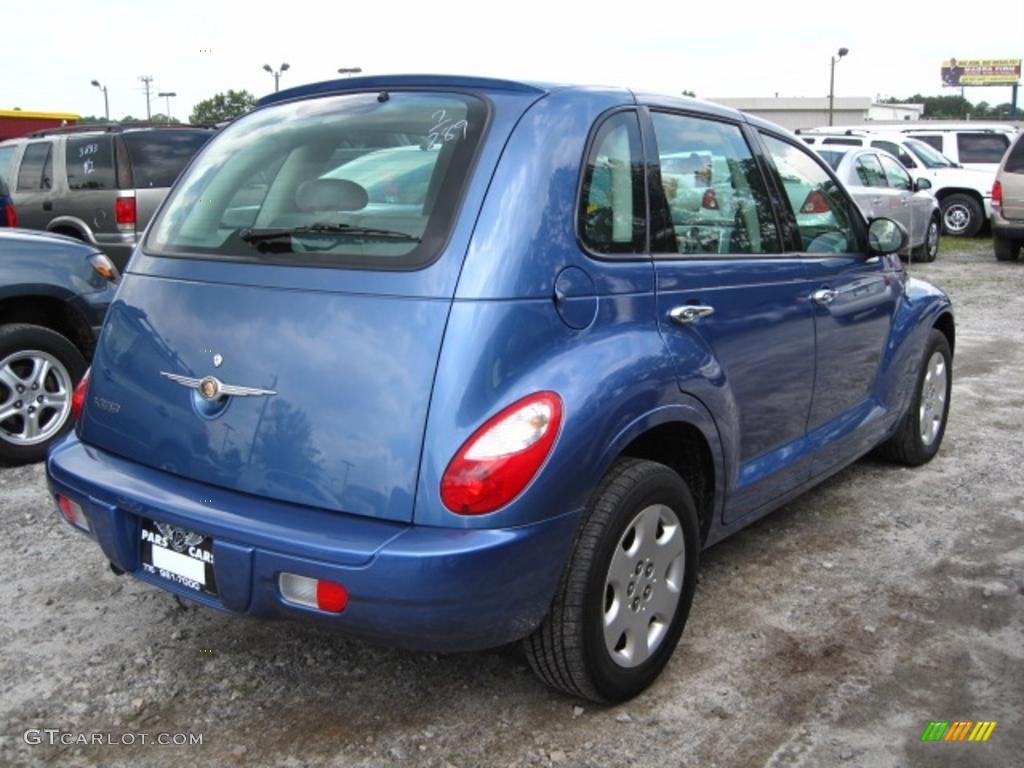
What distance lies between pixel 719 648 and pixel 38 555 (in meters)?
2.74

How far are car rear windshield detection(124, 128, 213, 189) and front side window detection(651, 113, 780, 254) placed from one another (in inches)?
278

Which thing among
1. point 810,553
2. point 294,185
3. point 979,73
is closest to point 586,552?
point 294,185

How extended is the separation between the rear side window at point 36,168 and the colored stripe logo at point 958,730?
980cm

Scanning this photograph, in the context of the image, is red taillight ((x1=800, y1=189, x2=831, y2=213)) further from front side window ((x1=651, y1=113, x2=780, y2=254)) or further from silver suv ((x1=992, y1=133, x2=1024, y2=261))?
silver suv ((x1=992, y1=133, x2=1024, y2=261))

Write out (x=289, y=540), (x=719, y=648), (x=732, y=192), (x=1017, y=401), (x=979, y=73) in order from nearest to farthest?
(x=289, y=540)
(x=719, y=648)
(x=732, y=192)
(x=1017, y=401)
(x=979, y=73)

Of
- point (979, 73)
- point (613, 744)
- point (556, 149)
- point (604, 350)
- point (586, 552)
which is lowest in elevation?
point (613, 744)

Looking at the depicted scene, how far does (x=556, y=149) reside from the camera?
2842 mm

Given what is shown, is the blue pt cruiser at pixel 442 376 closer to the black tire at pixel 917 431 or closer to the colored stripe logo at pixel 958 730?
the colored stripe logo at pixel 958 730

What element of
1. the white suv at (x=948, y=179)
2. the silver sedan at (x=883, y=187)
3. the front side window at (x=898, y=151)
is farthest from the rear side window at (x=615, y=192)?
the front side window at (x=898, y=151)

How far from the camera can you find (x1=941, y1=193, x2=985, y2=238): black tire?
18.0m

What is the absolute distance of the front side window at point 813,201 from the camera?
4.02m

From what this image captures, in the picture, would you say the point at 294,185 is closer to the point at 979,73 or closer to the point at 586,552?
the point at 586,552

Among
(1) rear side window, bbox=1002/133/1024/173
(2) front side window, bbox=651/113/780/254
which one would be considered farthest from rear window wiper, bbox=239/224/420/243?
(1) rear side window, bbox=1002/133/1024/173

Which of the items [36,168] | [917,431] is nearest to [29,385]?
[917,431]
